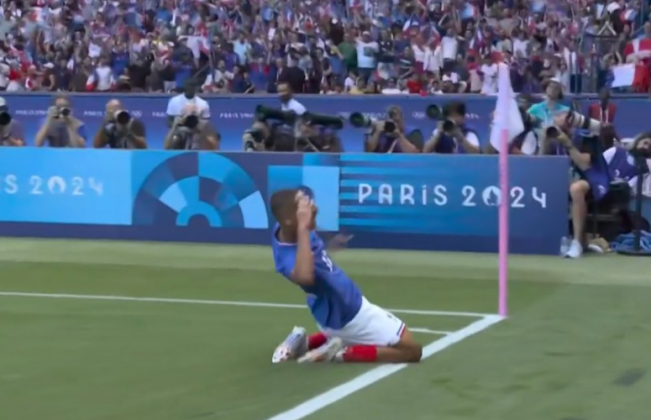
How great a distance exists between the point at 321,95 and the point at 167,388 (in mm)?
15810

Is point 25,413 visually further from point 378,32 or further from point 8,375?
point 378,32

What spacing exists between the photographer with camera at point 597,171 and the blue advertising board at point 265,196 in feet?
0.61

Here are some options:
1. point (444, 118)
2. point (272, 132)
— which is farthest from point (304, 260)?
point (272, 132)

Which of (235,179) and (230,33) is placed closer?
(235,179)

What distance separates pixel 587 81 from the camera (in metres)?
24.1

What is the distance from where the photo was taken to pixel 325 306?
28.2ft

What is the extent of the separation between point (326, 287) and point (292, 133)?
843 centimetres

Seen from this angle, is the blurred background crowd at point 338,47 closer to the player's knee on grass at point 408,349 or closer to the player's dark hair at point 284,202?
the player's knee on grass at point 408,349

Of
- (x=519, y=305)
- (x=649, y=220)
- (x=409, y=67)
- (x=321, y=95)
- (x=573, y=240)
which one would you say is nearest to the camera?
(x=519, y=305)

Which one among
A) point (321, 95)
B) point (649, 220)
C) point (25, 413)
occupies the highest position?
point (321, 95)

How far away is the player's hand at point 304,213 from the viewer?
27.2 feet

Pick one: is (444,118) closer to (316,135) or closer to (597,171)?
(316,135)

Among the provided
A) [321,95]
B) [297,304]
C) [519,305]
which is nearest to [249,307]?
[297,304]

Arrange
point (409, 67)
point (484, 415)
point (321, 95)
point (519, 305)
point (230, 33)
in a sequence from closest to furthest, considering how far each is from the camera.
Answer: point (484, 415) → point (519, 305) → point (321, 95) → point (409, 67) → point (230, 33)
